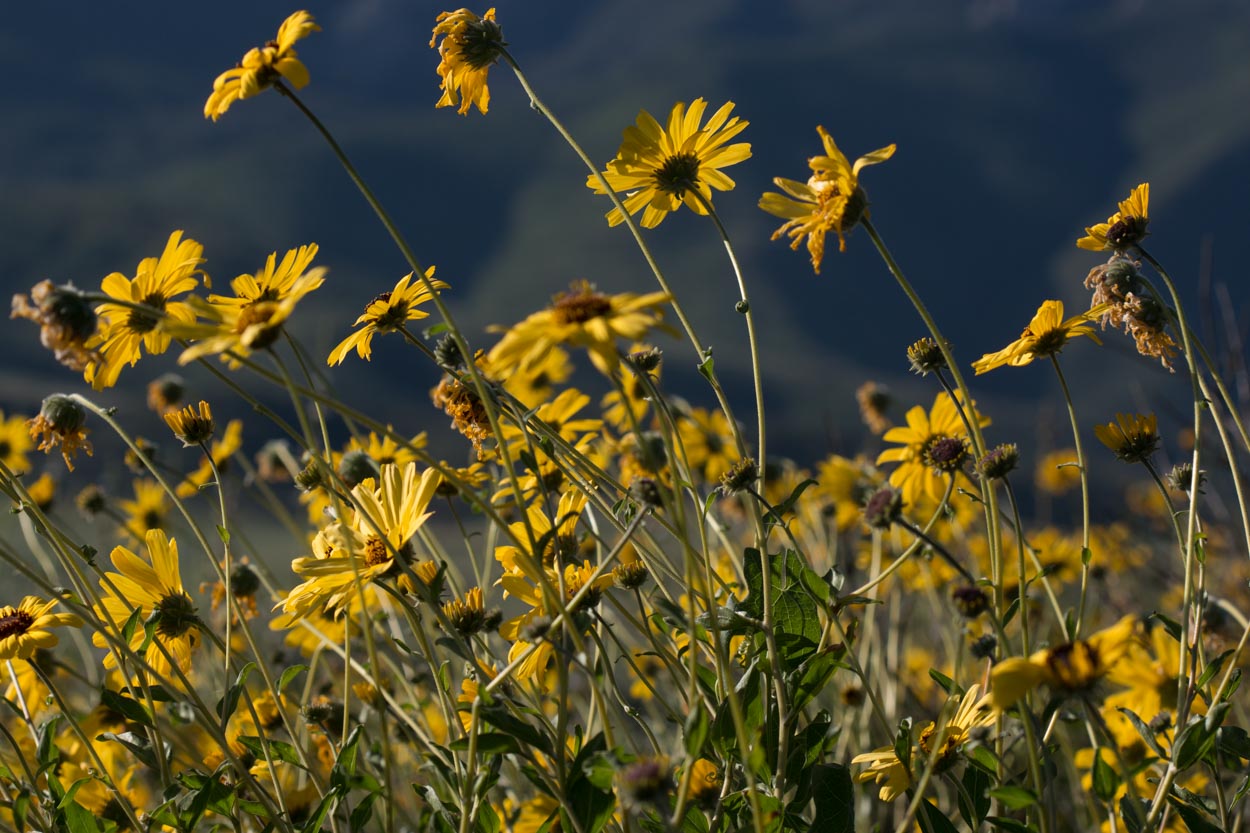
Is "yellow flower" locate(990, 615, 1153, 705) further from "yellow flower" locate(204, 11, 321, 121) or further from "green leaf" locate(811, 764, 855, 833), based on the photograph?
"yellow flower" locate(204, 11, 321, 121)

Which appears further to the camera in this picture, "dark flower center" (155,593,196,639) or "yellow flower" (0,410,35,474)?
"yellow flower" (0,410,35,474)

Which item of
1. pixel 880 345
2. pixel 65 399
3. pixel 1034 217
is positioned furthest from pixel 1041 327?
pixel 1034 217

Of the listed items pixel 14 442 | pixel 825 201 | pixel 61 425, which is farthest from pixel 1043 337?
pixel 14 442

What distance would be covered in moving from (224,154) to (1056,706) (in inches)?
2696

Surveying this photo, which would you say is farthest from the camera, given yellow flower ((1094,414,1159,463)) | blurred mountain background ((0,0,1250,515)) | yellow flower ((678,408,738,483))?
blurred mountain background ((0,0,1250,515))

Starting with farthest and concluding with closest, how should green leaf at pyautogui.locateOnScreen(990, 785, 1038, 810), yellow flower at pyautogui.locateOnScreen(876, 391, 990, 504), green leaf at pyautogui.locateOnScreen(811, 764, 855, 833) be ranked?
yellow flower at pyautogui.locateOnScreen(876, 391, 990, 504), green leaf at pyautogui.locateOnScreen(811, 764, 855, 833), green leaf at pyautogui.locateOnScreen(990, 785, 1038, 810)

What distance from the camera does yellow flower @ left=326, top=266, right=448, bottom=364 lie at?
163 centimetres

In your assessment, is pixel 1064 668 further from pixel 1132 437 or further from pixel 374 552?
pixel 374 552

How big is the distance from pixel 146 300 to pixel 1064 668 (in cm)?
134

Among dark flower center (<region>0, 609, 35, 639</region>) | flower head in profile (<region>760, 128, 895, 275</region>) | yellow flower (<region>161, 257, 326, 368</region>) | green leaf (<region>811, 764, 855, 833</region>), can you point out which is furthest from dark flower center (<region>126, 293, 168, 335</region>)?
green leaf (<region>811, 764, 855, 833</region>)

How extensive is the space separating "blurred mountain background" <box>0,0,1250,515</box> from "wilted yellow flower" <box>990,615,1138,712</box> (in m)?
24.4

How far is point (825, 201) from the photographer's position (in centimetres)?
144

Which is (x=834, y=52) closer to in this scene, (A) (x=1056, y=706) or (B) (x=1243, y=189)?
(B) (x=1243, y=189)

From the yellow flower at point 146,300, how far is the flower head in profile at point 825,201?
867 millimetres
